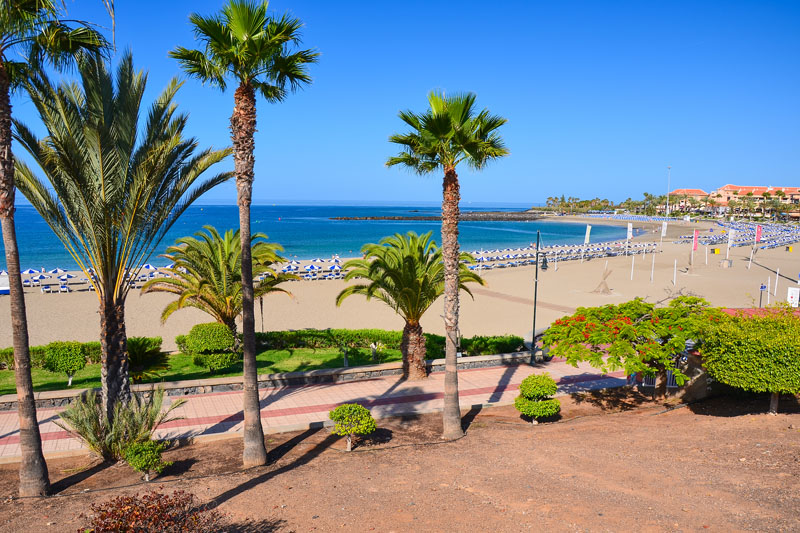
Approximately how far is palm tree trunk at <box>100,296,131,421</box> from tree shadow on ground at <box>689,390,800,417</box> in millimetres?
11673

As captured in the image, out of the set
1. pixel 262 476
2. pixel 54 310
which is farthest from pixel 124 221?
pixel 54 310

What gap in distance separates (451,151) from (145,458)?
24.3 feet

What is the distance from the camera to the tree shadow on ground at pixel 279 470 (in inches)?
302

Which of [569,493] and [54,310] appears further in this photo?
[54,310]

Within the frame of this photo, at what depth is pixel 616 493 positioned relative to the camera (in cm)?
754

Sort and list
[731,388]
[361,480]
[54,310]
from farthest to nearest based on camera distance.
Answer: [54,310] → [731,388] → [361,480]

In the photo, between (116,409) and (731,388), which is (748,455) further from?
(116,409)

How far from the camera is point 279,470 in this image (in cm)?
898

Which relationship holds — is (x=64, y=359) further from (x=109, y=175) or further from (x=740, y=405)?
(x=740, y=405)

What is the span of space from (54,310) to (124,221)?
21.9 meters

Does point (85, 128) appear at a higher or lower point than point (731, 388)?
higher

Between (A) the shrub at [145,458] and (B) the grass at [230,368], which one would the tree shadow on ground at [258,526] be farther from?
(B) the grass at [230,368]

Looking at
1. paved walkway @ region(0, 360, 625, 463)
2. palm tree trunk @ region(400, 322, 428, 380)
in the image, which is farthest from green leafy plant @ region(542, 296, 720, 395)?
palm tree trunk @ region(400, 322, 428, 380)

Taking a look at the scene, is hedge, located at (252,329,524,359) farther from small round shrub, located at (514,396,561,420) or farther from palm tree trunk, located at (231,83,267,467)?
palm tree trunk, located at (231,83,267,467)
